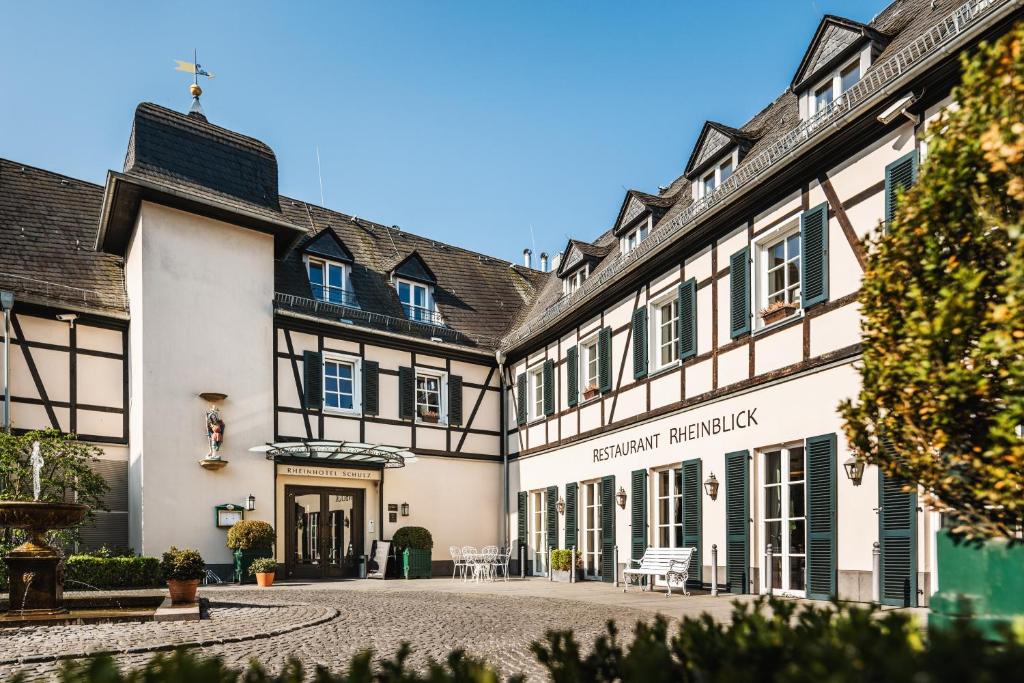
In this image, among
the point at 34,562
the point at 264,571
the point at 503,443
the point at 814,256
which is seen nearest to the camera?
the point at 34,562

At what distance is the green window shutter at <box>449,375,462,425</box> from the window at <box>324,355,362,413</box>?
7.94 feet

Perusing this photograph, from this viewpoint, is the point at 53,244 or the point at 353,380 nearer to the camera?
the point at 53,244

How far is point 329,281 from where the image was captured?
65.9 ft

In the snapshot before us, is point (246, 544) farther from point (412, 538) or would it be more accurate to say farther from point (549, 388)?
point (549, 388)

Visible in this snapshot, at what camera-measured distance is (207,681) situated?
68.3 inches

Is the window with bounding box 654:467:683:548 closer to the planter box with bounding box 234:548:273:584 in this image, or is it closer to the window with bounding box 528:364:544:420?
the window with bounding box 528:364:544:420

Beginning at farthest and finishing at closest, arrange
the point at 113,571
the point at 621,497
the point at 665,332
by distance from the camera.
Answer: the point at 621,497 → the point at 665,332 → the point at 113,571

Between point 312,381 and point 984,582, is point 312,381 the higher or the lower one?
the higher one

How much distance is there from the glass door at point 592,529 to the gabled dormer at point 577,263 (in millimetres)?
4516

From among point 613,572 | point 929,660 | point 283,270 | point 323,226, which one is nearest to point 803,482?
point 613,572

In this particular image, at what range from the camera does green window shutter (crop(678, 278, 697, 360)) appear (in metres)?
13.8

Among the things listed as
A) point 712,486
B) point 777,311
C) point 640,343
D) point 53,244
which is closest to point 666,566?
point 712,486

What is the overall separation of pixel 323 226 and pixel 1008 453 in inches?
772

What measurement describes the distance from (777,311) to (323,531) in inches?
458
